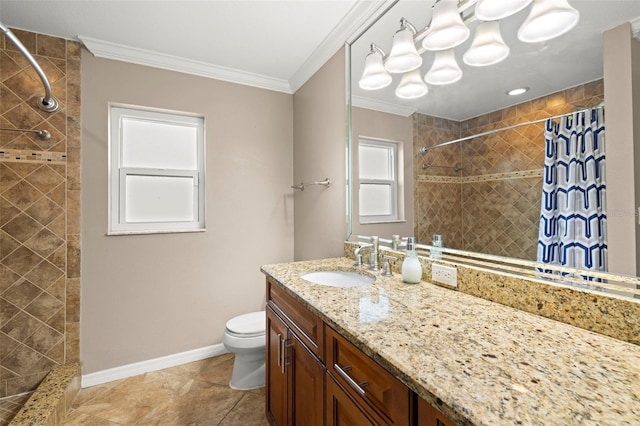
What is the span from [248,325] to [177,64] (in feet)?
6.80

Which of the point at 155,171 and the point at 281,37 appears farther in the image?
the point at 155,171

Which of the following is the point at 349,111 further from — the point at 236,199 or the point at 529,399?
the point at 529,399

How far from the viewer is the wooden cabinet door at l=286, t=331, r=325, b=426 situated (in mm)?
1007

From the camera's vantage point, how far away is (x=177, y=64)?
2211 mm

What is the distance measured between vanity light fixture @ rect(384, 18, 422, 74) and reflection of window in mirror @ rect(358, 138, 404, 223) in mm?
394

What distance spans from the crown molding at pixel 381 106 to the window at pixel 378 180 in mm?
173

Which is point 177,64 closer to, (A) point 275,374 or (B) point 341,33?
(B) point 341,33

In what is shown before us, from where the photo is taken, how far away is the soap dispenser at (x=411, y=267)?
1284mm

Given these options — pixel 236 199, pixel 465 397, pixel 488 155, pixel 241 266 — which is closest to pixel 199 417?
pixel 241 266

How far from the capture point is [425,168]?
1393mm

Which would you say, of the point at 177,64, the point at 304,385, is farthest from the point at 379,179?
the point at 177,64

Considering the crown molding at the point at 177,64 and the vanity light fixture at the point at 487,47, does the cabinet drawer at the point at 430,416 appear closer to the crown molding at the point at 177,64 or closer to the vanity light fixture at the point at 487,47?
the vanity light fixture at the point at 487,47

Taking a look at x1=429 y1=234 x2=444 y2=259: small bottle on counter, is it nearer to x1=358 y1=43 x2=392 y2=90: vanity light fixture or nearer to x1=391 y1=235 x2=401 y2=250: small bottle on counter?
x1=391 y1=235 x2=401 y2=250: small bottle on counter

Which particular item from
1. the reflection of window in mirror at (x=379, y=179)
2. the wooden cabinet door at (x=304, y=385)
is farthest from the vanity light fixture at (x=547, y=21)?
the wooden cabinet door at (x=304, y=385)
